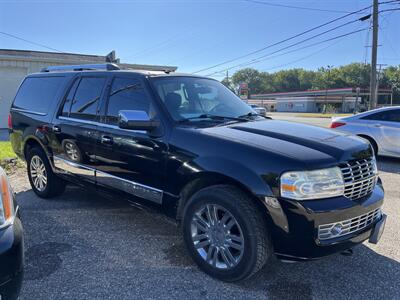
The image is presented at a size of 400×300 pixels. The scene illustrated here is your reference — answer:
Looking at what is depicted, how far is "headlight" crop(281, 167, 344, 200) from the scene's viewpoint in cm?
272

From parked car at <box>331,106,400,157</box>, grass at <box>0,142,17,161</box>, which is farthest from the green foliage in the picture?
grass at <box>0,142,17,161</box>

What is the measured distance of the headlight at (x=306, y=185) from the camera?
272cm

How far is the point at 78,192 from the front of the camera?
231 inches

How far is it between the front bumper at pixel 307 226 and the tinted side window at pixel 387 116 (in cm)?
678

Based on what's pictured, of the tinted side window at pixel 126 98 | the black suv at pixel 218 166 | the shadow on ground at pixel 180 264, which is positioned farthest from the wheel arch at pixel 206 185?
the tinted side window at pixel 126 98

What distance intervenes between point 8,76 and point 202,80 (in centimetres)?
1394

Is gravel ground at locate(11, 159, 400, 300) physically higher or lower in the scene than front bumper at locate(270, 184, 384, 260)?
lower

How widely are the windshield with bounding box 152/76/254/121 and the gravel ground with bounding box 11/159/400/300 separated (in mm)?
1175

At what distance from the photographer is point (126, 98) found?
3.97 metres

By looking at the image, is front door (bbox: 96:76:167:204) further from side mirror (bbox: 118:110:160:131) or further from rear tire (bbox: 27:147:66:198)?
rear tire (bbox: 27:147:66:198)

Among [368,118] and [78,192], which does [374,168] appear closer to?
[78,192]

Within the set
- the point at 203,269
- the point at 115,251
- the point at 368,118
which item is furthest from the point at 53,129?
the point at 368,118

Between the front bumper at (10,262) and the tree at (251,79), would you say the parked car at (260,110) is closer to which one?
the front bumper at (10,262)

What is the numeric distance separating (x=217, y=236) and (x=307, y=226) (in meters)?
0.83
